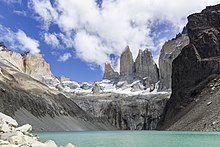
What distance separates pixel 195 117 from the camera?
81.3 m

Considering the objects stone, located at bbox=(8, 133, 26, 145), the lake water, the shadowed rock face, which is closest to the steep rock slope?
the shadowed rock face

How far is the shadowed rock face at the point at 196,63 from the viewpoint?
104625 mm

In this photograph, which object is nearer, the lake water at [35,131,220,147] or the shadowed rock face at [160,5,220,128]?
the lake water at [35,131,220,147]

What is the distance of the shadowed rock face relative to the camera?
104625 mm

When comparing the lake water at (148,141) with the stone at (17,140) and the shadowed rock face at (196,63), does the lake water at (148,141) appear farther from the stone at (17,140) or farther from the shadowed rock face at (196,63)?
the shadowed rock face at (196,63)

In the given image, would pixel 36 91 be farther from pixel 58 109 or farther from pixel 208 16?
pixel 208 16

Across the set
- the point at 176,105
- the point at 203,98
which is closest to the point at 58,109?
the point at 176,105

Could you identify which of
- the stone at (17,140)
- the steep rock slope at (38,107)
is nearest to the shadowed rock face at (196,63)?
the steep rock slope at (38,107)

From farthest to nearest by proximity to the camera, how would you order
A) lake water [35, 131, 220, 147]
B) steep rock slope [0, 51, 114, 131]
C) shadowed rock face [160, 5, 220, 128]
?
1. shadowed rock face [160, 5, 220, 128]
2. steep rock slope [0, 51, 114, 131]
3. lake water [35, 131, 220, 147]

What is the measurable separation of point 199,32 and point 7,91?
6595cm

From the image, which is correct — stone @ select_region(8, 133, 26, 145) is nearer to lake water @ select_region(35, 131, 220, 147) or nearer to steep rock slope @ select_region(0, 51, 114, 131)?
lake water @ select_region(35, 131, 220, 147)

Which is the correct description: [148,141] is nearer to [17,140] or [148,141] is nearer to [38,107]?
[17,140]

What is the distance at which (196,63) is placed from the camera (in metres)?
112

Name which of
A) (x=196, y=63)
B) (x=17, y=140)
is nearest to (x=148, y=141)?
(x=17, y=140)
